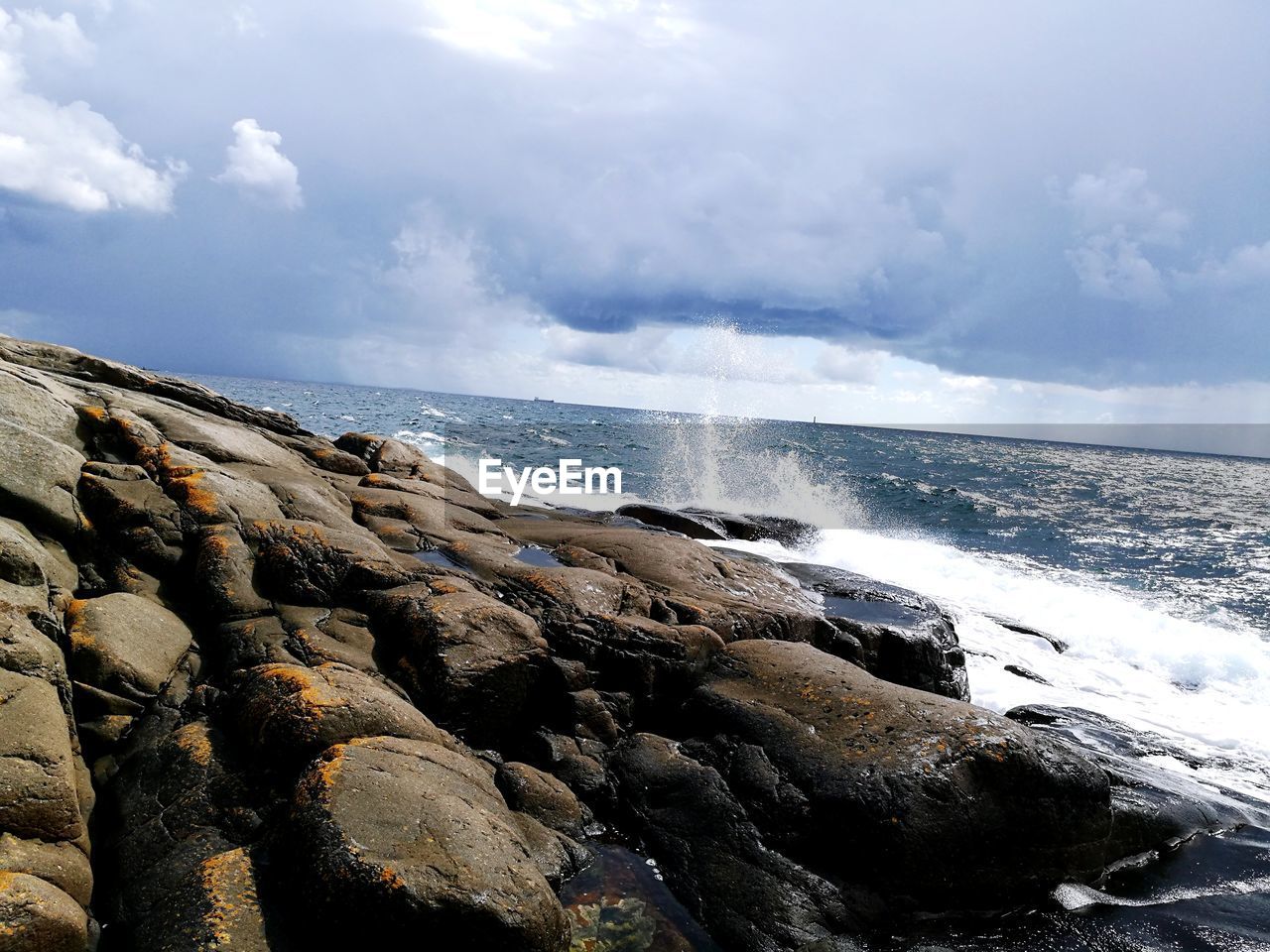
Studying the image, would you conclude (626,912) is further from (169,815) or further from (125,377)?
(125,377)

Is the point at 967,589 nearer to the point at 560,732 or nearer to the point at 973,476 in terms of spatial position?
the point at 560,732

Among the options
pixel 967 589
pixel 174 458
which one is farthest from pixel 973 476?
pixel 174 458

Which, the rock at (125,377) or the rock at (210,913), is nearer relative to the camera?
the rock at (210,913)

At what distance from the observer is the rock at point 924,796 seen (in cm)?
617

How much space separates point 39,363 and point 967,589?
882 inches

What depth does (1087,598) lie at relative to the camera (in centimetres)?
1983

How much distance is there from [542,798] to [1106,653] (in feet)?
48.5

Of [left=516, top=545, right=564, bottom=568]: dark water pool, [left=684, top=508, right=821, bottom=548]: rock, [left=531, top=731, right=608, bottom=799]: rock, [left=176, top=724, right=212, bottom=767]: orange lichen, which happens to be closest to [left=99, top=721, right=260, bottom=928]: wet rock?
[left=176, top=724, right=212, bottom=767]: orange lichen

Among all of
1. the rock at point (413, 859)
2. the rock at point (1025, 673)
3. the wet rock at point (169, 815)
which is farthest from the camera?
the rock at point (1025, 673)

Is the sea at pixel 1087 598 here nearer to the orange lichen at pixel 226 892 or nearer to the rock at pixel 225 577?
the orange lichen at pixel 226 892

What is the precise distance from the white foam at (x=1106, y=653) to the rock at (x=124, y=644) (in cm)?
1188

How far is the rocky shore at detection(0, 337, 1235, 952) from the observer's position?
14.9 feet

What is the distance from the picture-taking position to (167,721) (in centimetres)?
593

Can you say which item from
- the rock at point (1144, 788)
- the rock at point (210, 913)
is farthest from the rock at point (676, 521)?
the rock at point (210, 913)
